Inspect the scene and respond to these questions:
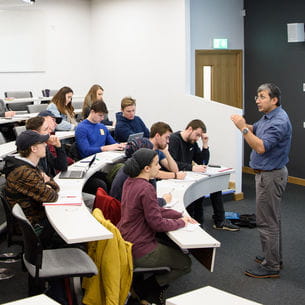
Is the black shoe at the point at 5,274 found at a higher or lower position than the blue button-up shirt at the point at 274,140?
lower

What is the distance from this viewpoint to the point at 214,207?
214 inches

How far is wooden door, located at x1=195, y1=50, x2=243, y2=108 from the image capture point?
8117mm

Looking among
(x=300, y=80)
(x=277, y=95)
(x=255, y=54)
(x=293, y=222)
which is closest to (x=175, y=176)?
(x=277, y=95)

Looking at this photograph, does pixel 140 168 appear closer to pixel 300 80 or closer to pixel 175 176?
pixel 175 176

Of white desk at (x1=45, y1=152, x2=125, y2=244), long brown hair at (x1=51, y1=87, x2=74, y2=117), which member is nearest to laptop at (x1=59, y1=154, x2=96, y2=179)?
white desk at (x1=45, y1=152, x2=125, y2=244)

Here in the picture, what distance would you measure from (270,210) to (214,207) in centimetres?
142

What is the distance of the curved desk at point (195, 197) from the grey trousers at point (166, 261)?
0.36 feet

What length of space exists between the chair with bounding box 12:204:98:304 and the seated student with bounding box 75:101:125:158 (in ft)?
7.46

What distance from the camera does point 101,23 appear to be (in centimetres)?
867

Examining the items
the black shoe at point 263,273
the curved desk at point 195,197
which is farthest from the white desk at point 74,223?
the black shoe at point 263,273

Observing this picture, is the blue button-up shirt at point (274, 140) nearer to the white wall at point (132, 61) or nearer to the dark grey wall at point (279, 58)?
the white wall at point (132, 61)

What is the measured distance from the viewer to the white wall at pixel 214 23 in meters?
7.82

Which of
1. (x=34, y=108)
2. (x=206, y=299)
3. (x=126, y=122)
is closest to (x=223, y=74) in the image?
(x=126, y=122)

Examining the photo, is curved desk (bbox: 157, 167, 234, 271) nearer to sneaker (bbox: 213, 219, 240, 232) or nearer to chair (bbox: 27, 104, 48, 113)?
sneaker (bbox: 213, 219, 240, 232)
